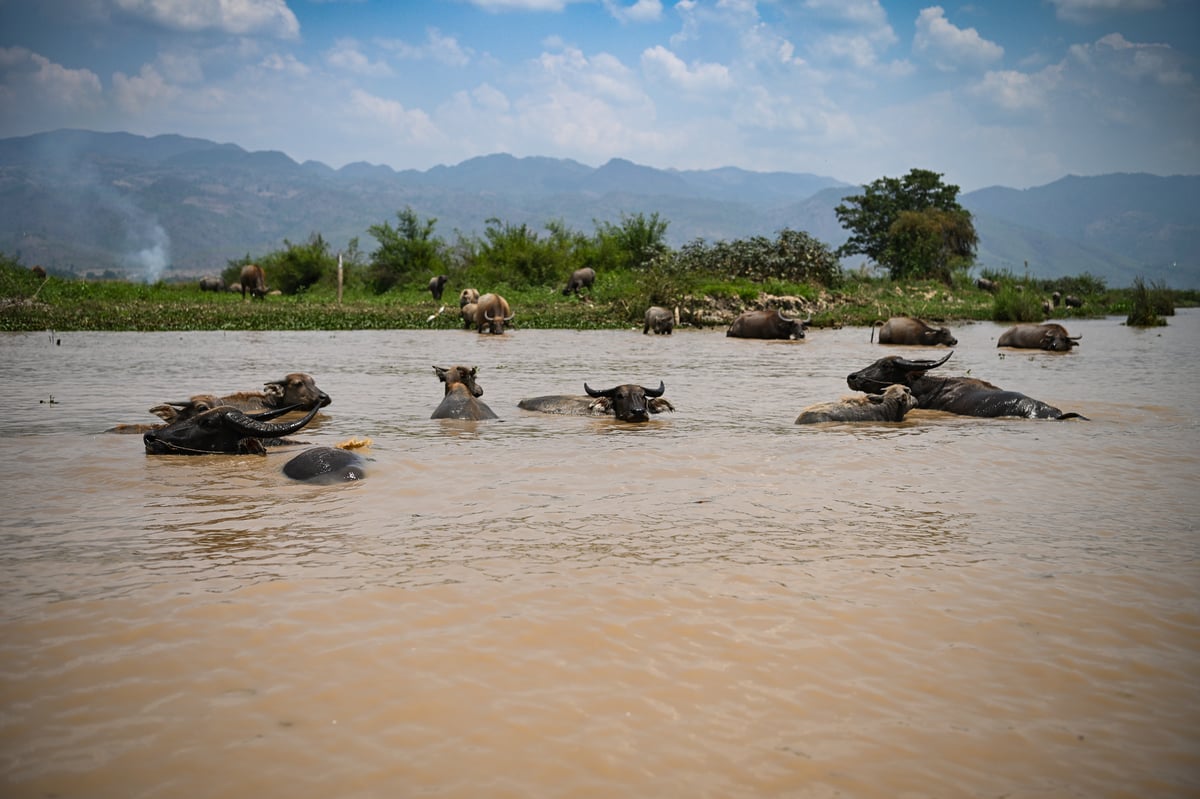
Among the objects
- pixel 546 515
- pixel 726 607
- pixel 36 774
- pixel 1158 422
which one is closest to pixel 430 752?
pixel 36 774

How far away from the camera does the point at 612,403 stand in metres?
10.1

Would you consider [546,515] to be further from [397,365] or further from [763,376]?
[397,365]

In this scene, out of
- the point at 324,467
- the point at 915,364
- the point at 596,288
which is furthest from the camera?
the point at 596,288

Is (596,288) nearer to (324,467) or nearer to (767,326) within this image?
(767,326)

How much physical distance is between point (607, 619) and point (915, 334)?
62.4 feet

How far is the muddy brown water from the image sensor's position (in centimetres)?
285

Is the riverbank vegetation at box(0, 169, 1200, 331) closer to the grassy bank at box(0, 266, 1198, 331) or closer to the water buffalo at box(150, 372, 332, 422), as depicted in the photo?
the grassy bank at box(0, 266, 1198, 331)

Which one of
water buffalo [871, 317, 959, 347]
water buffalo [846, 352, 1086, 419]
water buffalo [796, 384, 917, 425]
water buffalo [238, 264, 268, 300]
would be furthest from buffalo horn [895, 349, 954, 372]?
water buffalo [238, 264, 268, 300]

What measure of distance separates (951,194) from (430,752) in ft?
182

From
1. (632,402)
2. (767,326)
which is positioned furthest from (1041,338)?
(632,402)

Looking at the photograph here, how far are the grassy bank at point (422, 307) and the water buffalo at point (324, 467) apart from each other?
17.9m

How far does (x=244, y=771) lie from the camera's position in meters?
2.76

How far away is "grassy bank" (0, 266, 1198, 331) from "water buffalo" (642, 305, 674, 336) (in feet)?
7.28

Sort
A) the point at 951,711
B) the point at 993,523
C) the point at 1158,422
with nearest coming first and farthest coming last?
the point at 951,711
the point at 993,523
the point at 1158,422
